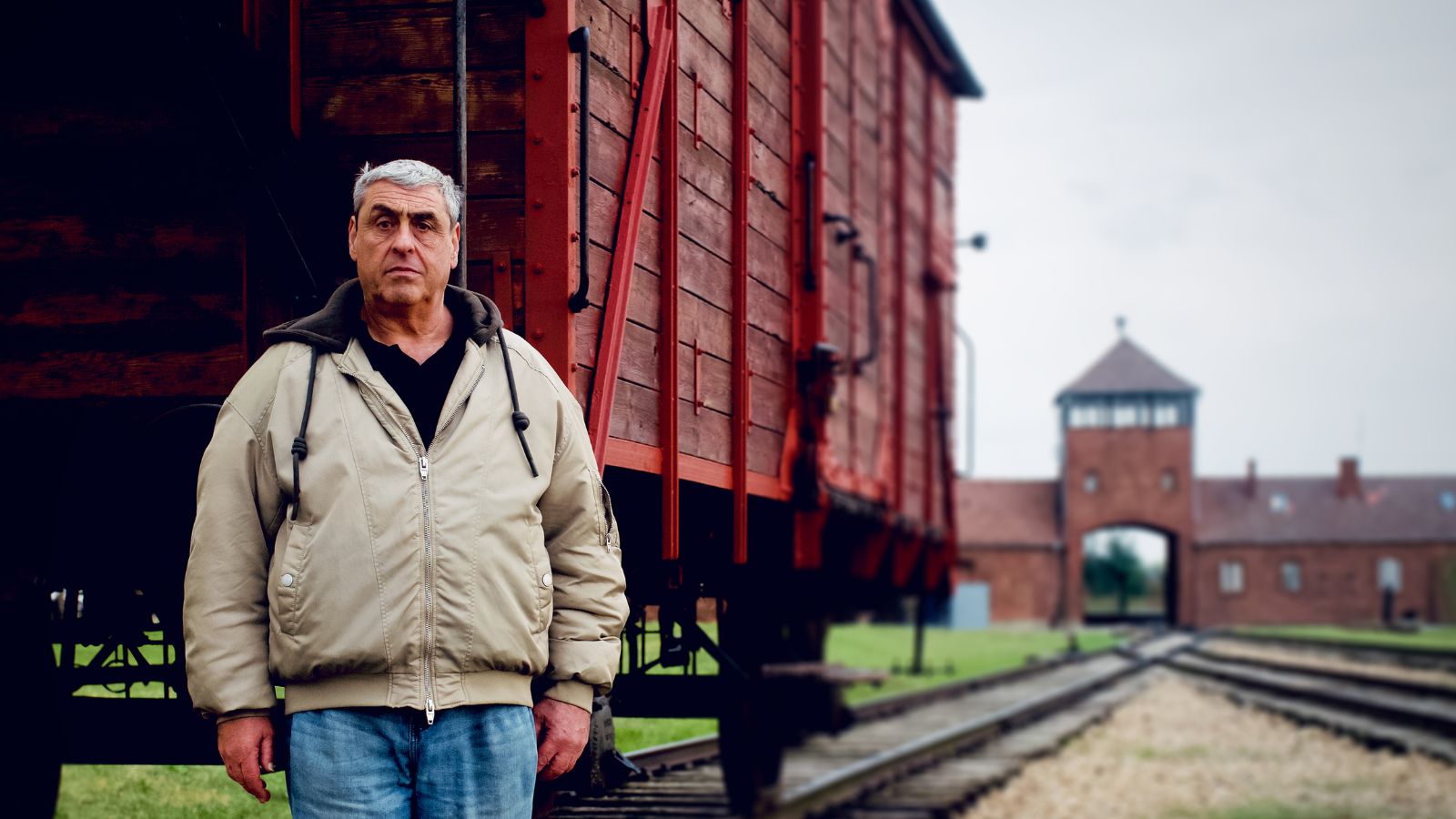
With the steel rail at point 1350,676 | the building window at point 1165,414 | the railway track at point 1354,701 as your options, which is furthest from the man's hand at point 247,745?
the building window at point 1165,414

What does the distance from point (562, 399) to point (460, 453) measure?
1.07 ft

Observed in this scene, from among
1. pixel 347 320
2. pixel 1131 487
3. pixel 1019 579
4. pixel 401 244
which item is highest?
pixel 1131 487

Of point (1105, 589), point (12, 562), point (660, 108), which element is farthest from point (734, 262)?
point (1105, 589)

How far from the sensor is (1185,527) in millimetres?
61344

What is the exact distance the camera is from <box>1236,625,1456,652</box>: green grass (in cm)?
4336

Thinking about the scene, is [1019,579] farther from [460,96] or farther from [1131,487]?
[460,96]

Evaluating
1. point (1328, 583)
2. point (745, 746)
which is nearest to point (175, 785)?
point (745, 746)

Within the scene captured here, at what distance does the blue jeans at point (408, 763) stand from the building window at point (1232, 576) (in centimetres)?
6521

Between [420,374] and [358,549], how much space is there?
37cm

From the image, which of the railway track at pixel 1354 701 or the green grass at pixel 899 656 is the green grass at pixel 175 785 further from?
the railway track at pixel 1354 701

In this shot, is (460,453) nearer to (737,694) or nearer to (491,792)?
(491,792)

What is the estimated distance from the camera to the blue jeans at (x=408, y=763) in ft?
8.50

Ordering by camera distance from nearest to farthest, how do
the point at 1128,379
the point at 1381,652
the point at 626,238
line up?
the point at 626,238
the point at 1381,652
the point at 1128,379

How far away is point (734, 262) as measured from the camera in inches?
219
